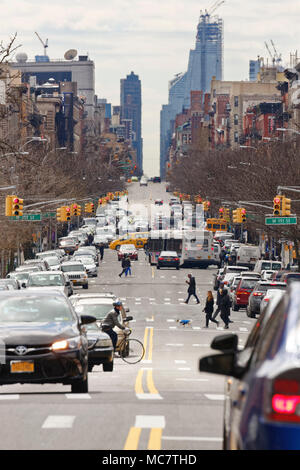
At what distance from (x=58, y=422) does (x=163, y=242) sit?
251 ft

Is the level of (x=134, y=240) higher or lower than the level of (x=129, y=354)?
lower

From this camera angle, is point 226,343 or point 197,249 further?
point 197,249

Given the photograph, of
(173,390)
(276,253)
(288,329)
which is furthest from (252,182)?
(288,329)

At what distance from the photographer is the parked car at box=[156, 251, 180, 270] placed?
84.5 m

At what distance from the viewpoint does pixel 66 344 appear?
14.2 m

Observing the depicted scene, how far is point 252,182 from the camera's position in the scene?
277 ft

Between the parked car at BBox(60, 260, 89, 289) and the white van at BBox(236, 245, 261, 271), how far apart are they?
18.5 metres

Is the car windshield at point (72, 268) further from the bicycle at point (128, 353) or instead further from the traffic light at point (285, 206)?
the bicycle at point (128, 353)

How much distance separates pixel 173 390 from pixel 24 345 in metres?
3.30

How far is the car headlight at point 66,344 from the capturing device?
14.1m

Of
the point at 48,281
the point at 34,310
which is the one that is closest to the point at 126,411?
the point at 34,310

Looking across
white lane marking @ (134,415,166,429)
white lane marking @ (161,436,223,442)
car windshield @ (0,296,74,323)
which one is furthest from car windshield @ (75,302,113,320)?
white lane marking @ (161,436,223,442)

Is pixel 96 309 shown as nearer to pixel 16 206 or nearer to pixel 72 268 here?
pixel 16 206

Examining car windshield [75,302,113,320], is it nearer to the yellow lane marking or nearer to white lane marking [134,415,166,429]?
white lane marking [134,415,166,429]
